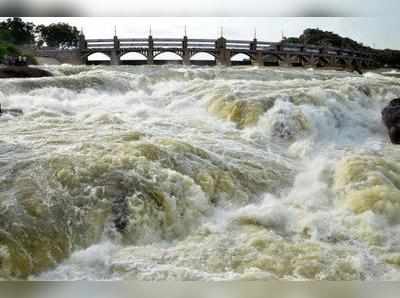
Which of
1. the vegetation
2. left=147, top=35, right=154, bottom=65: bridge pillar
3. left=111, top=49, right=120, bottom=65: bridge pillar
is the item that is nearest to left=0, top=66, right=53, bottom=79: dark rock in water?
the vegetation

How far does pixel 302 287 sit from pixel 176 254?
9.24 ft

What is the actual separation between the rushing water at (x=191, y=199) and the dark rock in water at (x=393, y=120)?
0.41 feet

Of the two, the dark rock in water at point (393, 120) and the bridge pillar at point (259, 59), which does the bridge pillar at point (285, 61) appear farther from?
the dark rock in water at point (393, 120)

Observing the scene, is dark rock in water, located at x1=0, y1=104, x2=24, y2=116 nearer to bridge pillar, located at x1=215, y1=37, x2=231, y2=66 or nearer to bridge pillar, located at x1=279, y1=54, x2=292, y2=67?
bridge pillar, located at x1=279, y1=54, x2=292, y2=67

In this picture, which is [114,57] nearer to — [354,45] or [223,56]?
[223,56]

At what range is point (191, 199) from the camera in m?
3.85

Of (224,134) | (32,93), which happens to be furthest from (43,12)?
(32,93)

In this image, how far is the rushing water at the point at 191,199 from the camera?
2.96m

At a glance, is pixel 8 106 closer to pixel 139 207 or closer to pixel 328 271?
pixel 139 207

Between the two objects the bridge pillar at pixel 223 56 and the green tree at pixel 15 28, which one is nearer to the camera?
the green tree at pixel 15 28

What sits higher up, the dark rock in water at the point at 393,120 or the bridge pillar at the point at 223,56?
the bridge pillar at the point at 223,56

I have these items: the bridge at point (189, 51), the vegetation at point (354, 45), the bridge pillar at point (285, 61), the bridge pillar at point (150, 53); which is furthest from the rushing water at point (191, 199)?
the bridge pillar at point (150, 53)

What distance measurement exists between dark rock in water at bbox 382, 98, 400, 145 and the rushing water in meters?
0.13

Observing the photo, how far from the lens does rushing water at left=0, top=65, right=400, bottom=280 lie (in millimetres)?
2963
